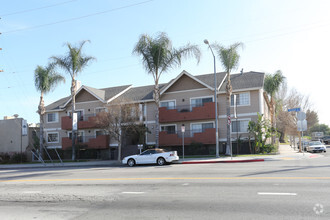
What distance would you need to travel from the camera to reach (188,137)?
103ft

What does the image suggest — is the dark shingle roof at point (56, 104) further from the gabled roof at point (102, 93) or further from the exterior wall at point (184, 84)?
the exterior wall at point (184, 84)

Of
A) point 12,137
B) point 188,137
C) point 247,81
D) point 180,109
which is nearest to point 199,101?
point 180,109

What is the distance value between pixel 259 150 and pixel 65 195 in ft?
72.8

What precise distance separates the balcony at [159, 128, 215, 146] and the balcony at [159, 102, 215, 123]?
141 centimetres

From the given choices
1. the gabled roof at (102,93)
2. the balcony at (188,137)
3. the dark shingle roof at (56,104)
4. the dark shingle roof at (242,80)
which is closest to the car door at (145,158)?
the balcony at (188,137)

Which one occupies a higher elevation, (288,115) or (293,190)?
(288,115)

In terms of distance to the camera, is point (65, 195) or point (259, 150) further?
point (259, 150)

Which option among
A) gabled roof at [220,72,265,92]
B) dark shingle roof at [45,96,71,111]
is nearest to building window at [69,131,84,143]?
dark shingle roof at [45,96,71,111]

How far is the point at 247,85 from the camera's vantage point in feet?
100

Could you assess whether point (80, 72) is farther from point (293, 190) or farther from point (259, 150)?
point (293, 190)

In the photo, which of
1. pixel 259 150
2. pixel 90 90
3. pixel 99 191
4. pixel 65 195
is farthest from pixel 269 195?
pixel 90 90

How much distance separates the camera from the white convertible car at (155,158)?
22.1m

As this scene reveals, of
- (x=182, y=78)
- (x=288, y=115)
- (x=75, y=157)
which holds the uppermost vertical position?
(x=182, y=78)

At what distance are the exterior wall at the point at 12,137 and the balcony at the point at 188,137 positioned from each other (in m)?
18.2
